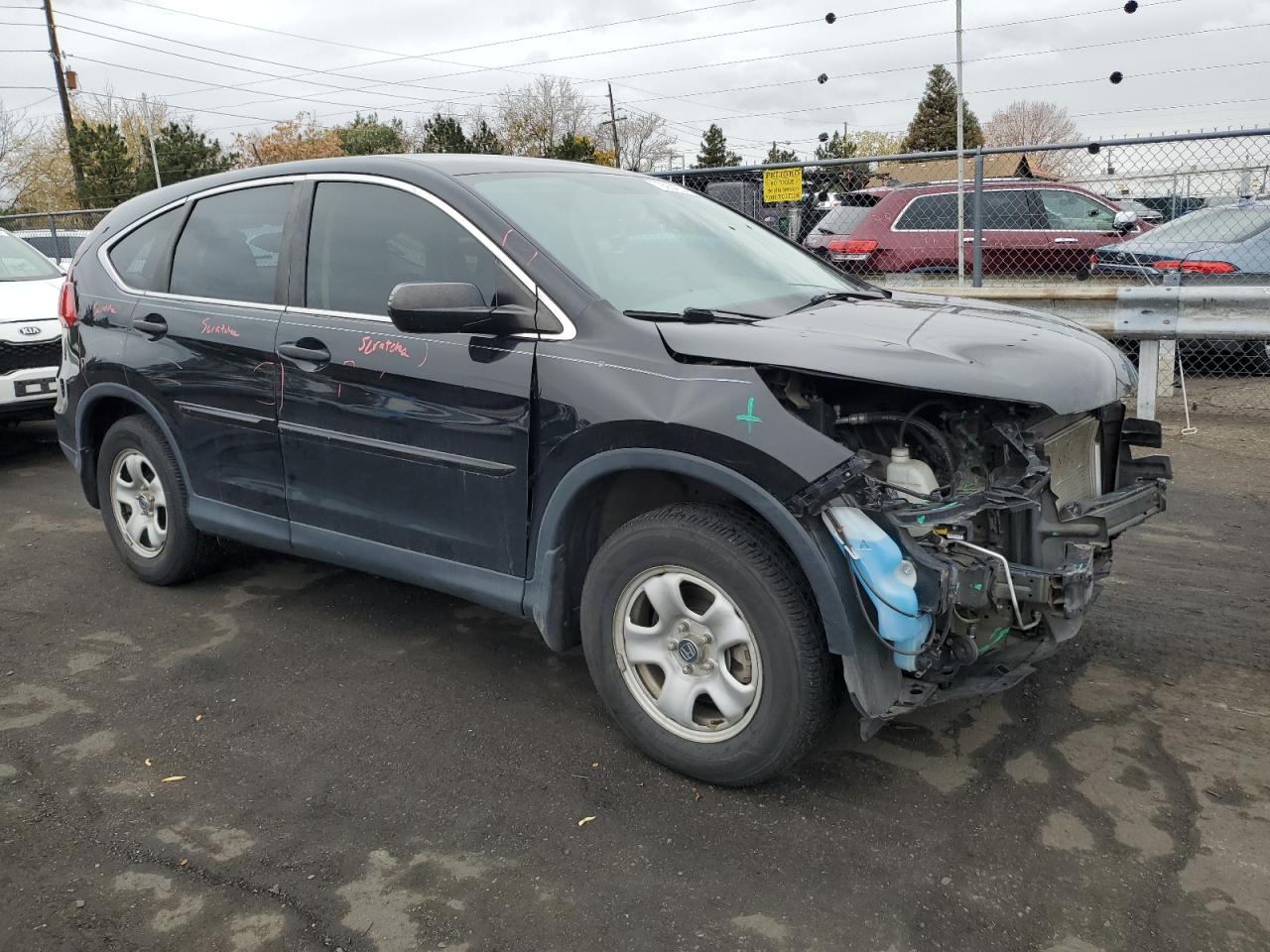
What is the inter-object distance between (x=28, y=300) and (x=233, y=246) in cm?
436

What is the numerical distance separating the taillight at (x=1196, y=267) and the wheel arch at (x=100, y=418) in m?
8.49

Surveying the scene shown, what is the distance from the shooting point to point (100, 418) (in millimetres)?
5008

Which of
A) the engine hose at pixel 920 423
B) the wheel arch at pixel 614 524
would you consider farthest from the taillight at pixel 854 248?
the engine hose at pixel 920 423

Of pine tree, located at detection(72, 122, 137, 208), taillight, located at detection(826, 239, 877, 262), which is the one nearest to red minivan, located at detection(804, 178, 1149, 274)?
taillight, located at detection(826, 239, 877, 262)

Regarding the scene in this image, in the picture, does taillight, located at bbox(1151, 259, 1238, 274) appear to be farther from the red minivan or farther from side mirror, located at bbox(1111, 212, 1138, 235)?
side mirror, located at bbox(1111, 212, 1138, 235)

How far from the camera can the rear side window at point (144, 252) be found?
4660 millimetres

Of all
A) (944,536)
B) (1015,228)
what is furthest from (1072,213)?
(944,536)

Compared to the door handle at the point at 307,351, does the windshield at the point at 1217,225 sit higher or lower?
higher

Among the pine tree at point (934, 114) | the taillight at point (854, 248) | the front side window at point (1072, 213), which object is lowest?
the taillight at point (854, 248)

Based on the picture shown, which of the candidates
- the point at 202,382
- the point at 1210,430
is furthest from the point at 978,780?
the point at 1210,430

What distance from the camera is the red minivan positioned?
11.0 meters

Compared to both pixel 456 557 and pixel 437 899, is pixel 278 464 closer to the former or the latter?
pixel 456 557

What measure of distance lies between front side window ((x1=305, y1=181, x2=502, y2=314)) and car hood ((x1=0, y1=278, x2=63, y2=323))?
4294 mm

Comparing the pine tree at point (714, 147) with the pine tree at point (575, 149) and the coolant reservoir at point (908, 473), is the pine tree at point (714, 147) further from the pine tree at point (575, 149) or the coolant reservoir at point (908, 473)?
the coolant reservoir at point (908, 473)
